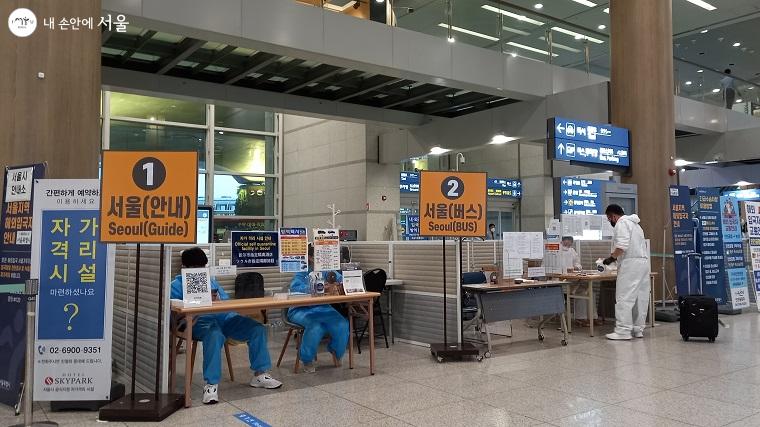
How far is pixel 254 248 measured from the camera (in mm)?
6102

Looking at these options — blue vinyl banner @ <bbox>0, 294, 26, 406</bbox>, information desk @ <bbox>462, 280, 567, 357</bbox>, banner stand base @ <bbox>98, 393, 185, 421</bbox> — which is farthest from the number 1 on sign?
information desk @ <bbox>462, 280, 567, 357</bbox>

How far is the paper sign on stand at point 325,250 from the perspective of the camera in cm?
529

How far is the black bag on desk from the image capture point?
6.17 m

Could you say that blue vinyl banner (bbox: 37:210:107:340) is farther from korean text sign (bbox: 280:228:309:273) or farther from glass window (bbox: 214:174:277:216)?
glass window (bbox: 214:174:277:216)

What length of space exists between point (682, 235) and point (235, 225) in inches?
375

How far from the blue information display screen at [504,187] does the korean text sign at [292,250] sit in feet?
29.1

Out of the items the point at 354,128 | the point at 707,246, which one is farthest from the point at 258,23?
the point at 707,246

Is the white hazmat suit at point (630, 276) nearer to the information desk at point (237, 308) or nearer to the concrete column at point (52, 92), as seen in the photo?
the information desk at point (237, 308)

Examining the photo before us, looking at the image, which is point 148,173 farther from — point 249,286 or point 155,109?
point 155,109

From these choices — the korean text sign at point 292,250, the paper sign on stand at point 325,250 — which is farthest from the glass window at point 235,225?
the paper sign on stand at point 325,250

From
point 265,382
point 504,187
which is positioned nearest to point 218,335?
point 265,382

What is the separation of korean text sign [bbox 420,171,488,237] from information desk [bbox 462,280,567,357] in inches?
24.7

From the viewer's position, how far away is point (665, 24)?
8711mm

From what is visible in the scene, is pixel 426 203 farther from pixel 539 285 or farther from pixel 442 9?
pixel 442 9
